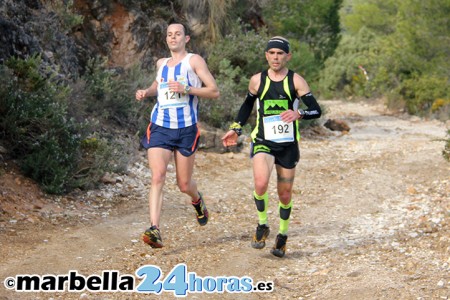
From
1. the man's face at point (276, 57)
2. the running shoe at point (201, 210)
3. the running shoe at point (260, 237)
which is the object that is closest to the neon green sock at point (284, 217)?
the running shoe at point (260, 237)

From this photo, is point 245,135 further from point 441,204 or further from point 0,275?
point 0,275

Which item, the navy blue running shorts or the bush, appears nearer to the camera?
the navy blue running shorts

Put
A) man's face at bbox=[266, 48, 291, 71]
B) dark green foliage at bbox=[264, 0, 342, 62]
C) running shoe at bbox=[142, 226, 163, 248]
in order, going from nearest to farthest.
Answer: running shoe at bbox=[142, 226, 163, 248] < man's face at bbox=[266, 48, 291, 71] < dark green foliage at bbox=[264, 0, 342, 62]

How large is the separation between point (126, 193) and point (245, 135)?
530 centimetres

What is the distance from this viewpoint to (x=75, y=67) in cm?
1149

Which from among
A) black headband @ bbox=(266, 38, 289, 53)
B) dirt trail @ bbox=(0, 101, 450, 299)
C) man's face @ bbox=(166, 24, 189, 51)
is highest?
man's face @ bbox=(166, 24, 189, 51)

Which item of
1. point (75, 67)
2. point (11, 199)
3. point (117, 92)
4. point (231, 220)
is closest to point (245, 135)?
point (117, 92)

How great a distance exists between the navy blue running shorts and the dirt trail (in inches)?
38.1

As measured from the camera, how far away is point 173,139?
20.8 feet

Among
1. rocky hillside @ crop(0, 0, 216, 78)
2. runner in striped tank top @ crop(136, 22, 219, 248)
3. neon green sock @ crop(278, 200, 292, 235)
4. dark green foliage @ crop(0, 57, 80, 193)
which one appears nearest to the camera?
runner in striped tank top @ crop(136, 22, 219, 248)

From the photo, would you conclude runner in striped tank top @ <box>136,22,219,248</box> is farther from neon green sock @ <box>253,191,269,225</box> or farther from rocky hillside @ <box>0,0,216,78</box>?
rocky hillside @ <box>0,0,216,78</box>

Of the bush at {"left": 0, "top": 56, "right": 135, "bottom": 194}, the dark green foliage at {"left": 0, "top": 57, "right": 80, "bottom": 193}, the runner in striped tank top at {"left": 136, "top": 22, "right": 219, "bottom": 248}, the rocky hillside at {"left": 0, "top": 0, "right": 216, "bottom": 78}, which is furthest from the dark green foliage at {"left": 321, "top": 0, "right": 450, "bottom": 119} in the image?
the runner in striped tank top at {"left": 136, "top": 22, "right": 219, "bottom": 248}

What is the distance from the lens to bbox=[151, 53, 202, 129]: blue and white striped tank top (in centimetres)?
632

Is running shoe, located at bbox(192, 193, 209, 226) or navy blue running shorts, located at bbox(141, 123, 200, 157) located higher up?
navy blue running shorts, located at bbox(141, 123, 200, 157)
